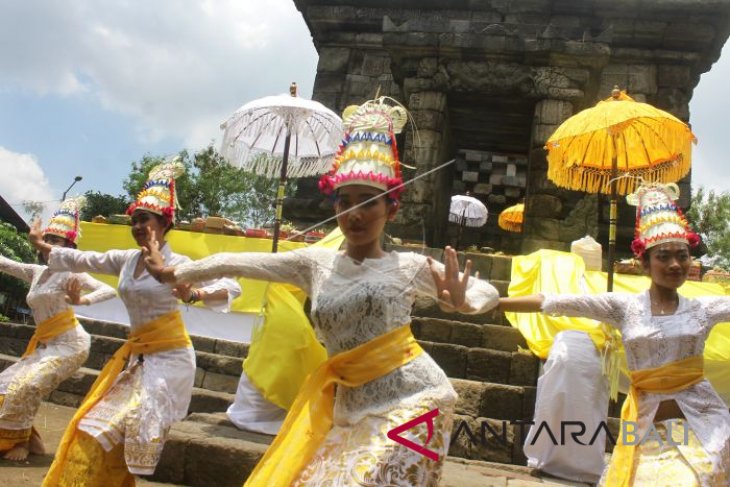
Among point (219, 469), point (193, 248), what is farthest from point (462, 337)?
point (193, 248)

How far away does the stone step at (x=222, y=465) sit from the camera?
4188 mm

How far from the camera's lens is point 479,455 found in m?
5.19

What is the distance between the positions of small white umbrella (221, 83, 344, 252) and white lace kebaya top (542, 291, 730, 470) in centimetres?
433

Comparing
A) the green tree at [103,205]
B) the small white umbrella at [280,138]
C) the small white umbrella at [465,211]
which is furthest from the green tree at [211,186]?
the small white umbrella at [280,138]

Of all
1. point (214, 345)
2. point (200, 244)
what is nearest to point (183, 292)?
point (214, 345)

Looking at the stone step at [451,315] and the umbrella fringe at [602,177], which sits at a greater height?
the umbrella fringe at [602,177]

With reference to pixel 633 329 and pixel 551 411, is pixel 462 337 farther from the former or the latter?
pixel 633 329

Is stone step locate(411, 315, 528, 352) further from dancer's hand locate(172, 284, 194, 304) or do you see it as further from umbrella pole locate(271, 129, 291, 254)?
dancer's hand locate(172, 284, 194, 304)

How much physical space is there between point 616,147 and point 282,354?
4.03m

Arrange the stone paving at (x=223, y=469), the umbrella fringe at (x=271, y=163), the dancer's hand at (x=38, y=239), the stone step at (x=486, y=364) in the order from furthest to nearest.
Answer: the umbrella fringe at (x=271, y=163) → the stone step at (x=486, y=364) → the dancer's hand at (x=38, y=239) → the stone paving at (x=223, y=469)

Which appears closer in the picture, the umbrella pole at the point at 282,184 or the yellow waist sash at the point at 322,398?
the yellow waist sash at the point at 322,398

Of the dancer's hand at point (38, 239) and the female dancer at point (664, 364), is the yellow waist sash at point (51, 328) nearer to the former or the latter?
the dancer's hand at point (38, 239)

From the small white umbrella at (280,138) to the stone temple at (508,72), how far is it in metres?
1.06

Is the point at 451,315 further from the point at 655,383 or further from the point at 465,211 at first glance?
the point at 465,211
